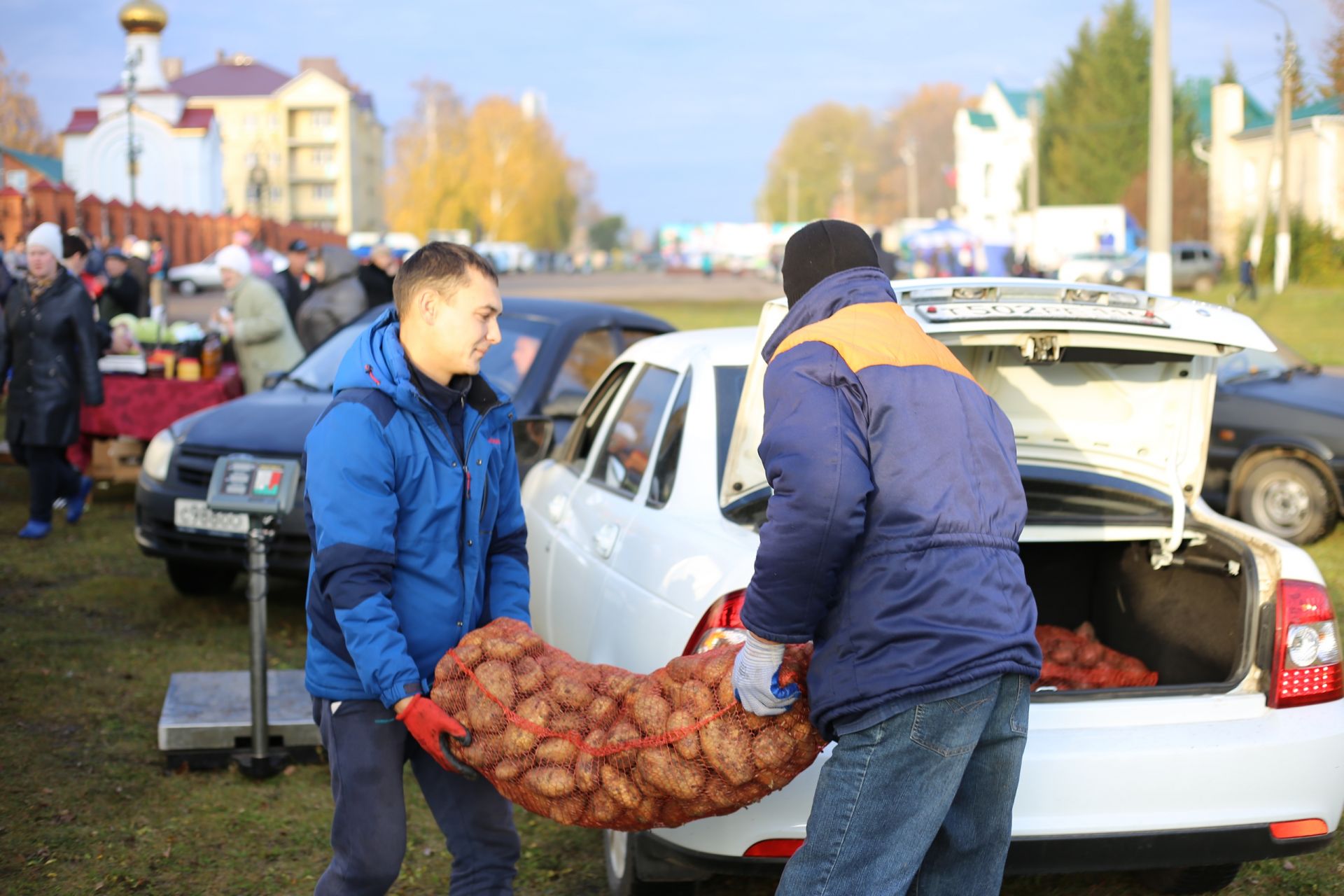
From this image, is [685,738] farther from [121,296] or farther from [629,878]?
[121,296]

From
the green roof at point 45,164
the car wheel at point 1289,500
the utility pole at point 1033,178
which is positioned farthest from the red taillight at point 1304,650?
the green roof at point 45,164

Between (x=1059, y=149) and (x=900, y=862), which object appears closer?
(x=900, y=862)

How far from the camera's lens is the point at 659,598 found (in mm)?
3699

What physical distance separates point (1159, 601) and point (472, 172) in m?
96.4

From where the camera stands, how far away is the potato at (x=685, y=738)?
8.84 feet

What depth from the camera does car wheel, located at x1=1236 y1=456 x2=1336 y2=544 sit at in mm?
9523

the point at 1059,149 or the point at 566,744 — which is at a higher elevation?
the point at 1059,149

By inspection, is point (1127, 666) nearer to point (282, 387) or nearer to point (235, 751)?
point (235, 751)

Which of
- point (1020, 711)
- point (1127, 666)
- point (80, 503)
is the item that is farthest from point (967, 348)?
point (80, 503)

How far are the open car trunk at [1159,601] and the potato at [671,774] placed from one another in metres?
1.64

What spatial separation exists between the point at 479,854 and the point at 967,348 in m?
2.12

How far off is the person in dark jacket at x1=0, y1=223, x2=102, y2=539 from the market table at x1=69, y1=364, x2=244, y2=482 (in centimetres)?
115

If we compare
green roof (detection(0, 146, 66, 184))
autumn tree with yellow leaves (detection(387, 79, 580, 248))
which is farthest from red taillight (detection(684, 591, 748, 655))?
autumn tree with yellow leaves (detection(387, 79, 580, 248))

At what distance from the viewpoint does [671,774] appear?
2721 millimetres
